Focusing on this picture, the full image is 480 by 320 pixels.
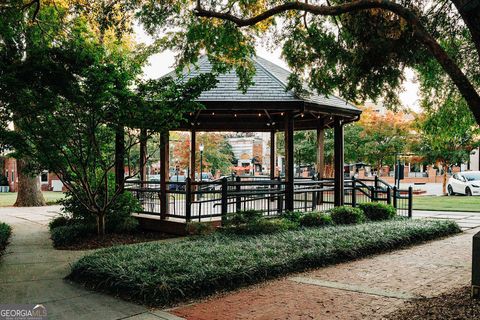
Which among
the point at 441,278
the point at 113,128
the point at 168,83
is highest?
the point at 168,83

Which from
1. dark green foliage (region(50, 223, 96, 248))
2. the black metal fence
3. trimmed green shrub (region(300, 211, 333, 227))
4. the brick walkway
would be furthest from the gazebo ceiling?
the brick walkway

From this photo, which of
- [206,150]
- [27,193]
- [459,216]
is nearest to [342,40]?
[459,216]

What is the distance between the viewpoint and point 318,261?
25.1 ft

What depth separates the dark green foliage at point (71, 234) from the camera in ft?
32.2

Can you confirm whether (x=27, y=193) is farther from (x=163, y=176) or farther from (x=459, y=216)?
(x=459, y=216)

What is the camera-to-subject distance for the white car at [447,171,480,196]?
26428 mm

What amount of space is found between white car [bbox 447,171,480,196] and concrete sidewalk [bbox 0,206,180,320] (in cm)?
2570

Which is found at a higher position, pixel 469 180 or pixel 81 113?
pixel 81 113

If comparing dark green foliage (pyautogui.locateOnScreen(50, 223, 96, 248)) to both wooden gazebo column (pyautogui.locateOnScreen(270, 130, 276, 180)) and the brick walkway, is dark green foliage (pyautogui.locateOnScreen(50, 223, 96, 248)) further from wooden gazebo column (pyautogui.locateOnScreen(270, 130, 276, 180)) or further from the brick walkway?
wooden gazebo column (pyautogui.locateOnScreen(270, 130, 276, 180))

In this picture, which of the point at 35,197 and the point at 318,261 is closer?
the point at 318,261

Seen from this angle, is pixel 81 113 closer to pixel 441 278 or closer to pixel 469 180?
pixel 441 278

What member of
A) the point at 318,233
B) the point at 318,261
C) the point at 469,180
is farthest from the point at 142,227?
the point at 469,180

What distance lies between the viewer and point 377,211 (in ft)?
42.8

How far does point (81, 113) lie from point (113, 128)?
2.53ft
